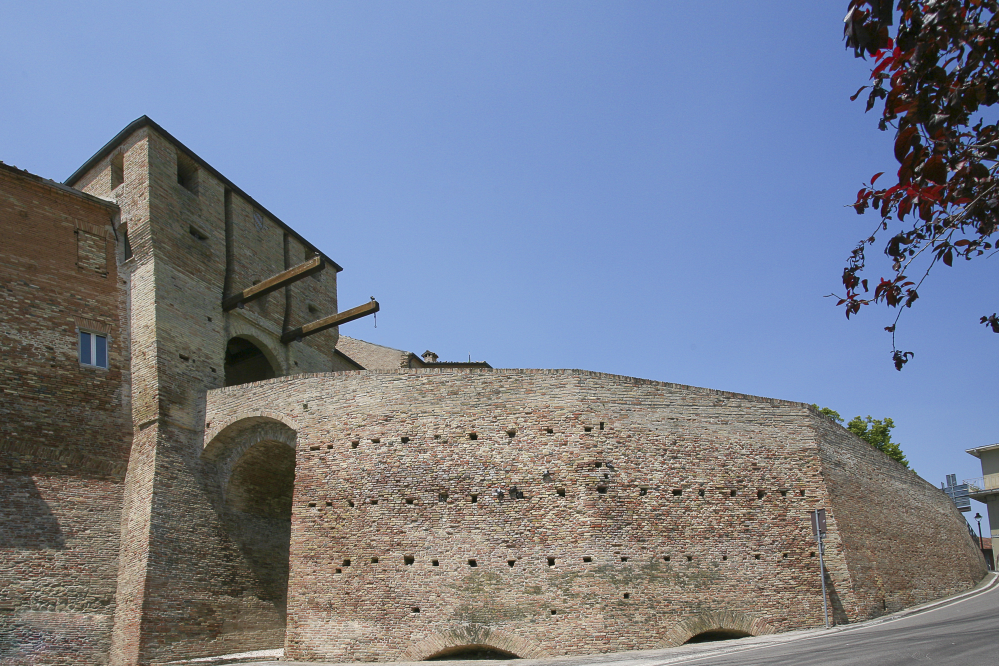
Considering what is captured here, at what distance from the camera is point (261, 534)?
52.3 feet

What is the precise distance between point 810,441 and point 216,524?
36.5ft

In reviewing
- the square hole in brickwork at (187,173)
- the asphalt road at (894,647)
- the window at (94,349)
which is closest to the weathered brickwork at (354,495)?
the window at (94,349)

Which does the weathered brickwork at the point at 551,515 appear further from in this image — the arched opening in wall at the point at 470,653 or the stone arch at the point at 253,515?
the stone arch at the point at 253,515

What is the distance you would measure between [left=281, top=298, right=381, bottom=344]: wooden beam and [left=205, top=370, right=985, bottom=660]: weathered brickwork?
3.67 m

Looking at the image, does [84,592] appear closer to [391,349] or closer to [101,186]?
[101,186]

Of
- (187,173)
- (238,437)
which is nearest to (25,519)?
(238,437)

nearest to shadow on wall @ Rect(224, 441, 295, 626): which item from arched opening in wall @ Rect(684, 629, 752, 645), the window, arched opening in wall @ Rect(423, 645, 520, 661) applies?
the window

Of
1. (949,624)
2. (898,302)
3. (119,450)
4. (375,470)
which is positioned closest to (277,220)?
(119,450)

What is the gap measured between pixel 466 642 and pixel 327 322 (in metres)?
9.21

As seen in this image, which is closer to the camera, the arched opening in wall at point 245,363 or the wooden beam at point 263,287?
the wooden beam at point 263,287

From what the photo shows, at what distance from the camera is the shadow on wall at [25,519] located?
13.4m

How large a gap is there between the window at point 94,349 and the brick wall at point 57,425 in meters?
0.11

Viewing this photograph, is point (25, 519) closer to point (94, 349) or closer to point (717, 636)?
point (94, 349)

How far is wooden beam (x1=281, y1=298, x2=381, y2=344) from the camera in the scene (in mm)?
18219
